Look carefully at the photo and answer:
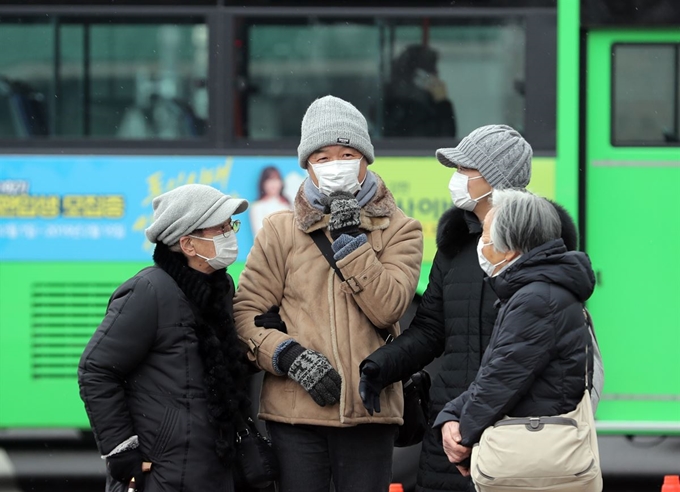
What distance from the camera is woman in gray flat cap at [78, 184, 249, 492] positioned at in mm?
3413

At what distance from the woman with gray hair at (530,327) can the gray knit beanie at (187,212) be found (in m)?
0.94

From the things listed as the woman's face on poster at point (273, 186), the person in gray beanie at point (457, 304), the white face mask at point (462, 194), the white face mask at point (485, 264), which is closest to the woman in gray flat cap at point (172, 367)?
the person in gray beanie at point (457, 304)

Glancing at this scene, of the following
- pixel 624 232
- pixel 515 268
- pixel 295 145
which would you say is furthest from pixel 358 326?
pixel 624 232

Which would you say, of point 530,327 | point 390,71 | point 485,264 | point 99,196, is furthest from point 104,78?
point 530,327

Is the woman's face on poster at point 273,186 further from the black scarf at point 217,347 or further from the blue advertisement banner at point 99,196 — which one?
the black scarf at point 217,347

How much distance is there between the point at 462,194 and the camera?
370 cm

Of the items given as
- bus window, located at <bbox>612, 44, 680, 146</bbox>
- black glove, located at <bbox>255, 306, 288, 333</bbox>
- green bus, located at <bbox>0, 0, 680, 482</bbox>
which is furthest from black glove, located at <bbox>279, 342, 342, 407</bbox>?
bus window, located at <bbox>612, 44, 680, 146</bbox>

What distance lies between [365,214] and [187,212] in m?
0.59

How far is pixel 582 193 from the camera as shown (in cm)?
619

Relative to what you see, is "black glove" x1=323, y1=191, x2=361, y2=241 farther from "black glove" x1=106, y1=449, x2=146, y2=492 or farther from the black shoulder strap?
"black glove" x1=106, y1=449, x2=146, y2=492

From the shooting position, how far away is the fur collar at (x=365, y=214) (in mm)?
3750

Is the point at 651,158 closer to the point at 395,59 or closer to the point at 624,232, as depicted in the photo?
the point at 624,232

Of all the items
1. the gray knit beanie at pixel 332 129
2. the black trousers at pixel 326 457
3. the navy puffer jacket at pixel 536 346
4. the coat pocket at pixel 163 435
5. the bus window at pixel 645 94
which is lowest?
the black trousers at pixel 326 457

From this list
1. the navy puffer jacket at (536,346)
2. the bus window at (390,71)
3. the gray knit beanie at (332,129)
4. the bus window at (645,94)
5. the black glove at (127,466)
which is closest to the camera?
the navy puffer jacket at (536,346)
